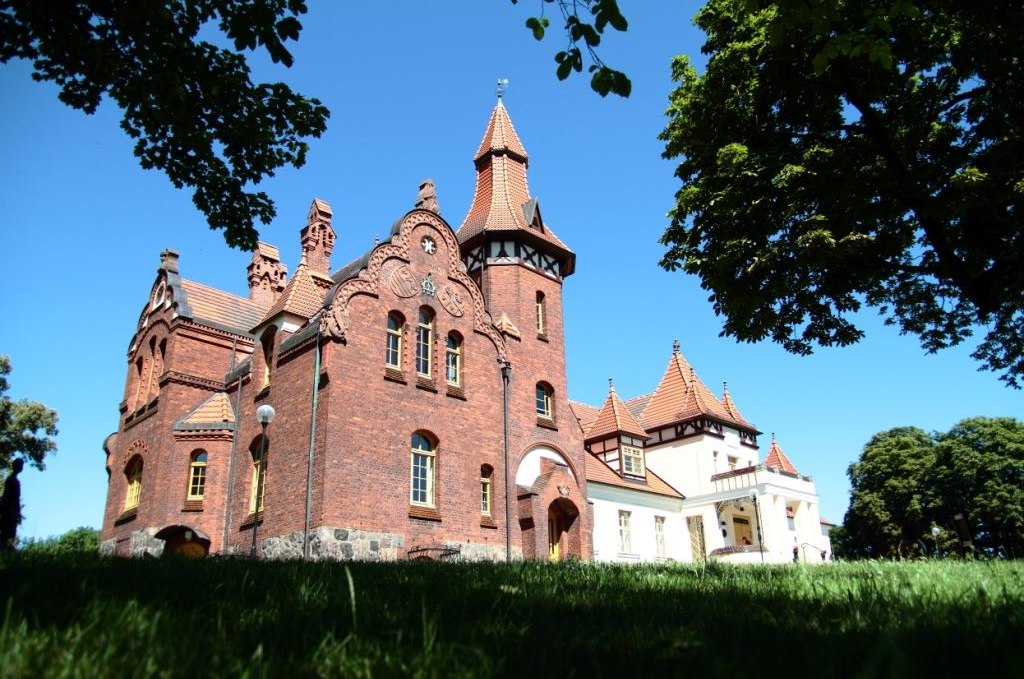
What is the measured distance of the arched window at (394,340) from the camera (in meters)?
23.3

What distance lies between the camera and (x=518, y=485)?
25.6 m

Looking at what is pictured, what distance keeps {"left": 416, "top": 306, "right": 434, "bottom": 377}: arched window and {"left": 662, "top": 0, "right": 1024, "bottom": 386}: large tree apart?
31.4 feet

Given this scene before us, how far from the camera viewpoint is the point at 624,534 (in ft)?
110

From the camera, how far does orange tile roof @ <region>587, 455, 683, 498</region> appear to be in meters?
32.8

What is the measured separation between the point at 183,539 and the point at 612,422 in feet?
64.9

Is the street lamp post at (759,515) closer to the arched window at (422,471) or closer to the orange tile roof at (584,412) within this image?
the orange tile roof at (584,412)

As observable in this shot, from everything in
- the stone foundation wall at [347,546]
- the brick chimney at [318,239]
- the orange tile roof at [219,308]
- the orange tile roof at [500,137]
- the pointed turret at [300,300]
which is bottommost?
the stone foundation wall at [347,546]

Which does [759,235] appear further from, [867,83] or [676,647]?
[676,647]

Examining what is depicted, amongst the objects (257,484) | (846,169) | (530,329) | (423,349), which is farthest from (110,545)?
(846,169)

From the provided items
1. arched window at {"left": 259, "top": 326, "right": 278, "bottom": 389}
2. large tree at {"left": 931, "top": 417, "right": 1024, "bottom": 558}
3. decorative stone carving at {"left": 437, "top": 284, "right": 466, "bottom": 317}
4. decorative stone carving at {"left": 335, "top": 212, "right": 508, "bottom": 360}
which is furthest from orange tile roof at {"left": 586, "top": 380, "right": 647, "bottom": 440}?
large tree at {"left": 931, "top": 417, "right": 1024, "bottom": 558}

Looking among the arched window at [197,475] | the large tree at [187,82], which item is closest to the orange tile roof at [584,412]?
the arched window at [197,475]

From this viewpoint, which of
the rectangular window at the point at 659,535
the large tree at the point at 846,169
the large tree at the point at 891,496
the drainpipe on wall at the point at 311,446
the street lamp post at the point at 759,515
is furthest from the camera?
the large tree at the point at 891,496

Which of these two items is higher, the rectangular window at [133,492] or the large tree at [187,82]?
the large tree at [187,82]

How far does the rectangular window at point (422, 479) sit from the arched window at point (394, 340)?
9.05ft
